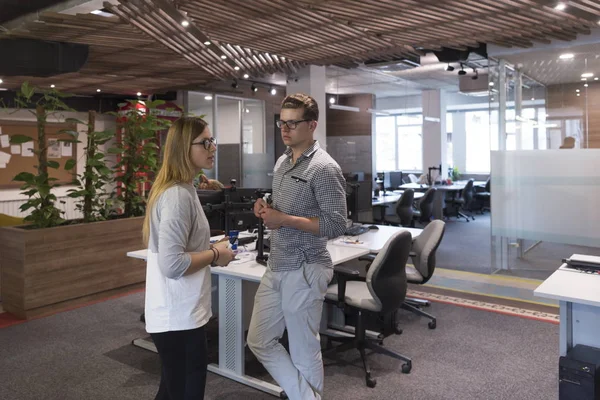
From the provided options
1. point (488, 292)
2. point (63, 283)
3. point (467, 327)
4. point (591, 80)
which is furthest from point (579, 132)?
point (63, 283)

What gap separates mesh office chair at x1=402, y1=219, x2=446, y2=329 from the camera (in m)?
4.39

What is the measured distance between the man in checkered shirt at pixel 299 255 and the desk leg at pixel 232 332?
2.89 feet

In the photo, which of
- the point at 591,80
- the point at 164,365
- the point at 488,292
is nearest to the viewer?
the point at 164,365

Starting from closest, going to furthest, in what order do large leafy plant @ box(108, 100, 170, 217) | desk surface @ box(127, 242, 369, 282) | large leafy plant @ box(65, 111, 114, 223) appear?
desk surface @ box(127, 242, 369, 282) < large leafy plant @ box(65, 111, 114, 223) < large leafy plant @ box(108, 100, 170, 217)

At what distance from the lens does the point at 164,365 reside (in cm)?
215

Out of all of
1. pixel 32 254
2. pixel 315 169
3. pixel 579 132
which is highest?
pixel 579 132

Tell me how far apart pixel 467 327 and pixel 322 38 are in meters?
3.78

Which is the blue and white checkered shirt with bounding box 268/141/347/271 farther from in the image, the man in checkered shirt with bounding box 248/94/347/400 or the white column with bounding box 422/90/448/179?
the white column with bounding box 422/90/448/179

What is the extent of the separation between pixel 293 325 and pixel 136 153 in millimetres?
4241

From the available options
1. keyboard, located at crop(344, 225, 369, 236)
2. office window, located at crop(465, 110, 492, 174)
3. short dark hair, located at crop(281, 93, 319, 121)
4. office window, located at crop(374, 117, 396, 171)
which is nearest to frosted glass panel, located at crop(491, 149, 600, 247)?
keyboard, located at crop(344, 225, 369, 236)

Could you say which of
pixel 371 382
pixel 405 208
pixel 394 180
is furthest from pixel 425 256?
pixel 394 180

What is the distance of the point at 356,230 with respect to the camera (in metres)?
5.05

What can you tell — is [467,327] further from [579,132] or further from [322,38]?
[322,38]

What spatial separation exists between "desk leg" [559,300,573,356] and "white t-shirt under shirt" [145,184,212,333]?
2026 millimetres
